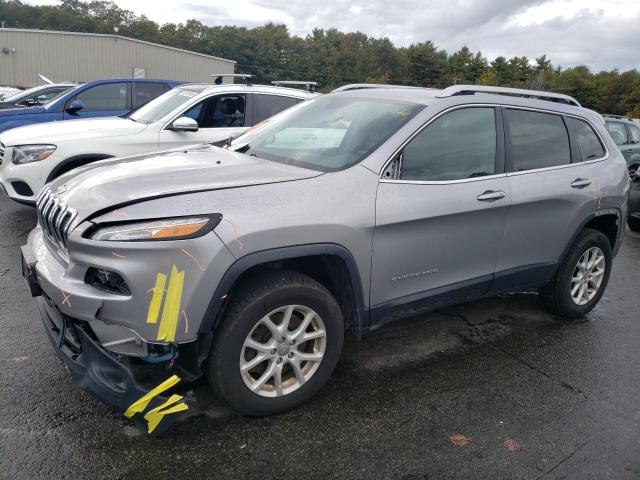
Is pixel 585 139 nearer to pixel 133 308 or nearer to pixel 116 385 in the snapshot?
pixel 133 308

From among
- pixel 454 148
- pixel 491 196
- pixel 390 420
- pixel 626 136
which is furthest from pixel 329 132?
pixel 626 136

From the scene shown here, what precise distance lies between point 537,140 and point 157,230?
2909 millimetres

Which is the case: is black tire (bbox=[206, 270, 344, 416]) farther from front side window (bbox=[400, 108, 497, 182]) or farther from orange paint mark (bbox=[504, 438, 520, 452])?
orange paint mark (bbox=[504, 438, 520, 452])

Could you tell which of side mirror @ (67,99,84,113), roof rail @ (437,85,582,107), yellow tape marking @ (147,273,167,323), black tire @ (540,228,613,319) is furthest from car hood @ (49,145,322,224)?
side mirror @ (67,99,84,113)

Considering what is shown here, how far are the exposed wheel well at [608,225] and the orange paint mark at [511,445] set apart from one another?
229cm

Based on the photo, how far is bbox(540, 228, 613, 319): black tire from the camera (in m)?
4.23

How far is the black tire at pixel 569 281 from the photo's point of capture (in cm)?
423

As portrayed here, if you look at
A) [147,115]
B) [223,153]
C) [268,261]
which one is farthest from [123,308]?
[147,115]

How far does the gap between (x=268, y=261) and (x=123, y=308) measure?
700 millimetres

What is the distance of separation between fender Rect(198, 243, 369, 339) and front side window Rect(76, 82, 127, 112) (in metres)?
7.07

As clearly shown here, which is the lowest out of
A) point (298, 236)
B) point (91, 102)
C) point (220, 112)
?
point (298, 236)

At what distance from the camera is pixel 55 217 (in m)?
2.75

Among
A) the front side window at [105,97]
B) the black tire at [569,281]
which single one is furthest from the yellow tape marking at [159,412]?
the front side window at [105,97]

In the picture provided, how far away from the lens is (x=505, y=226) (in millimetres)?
3621
